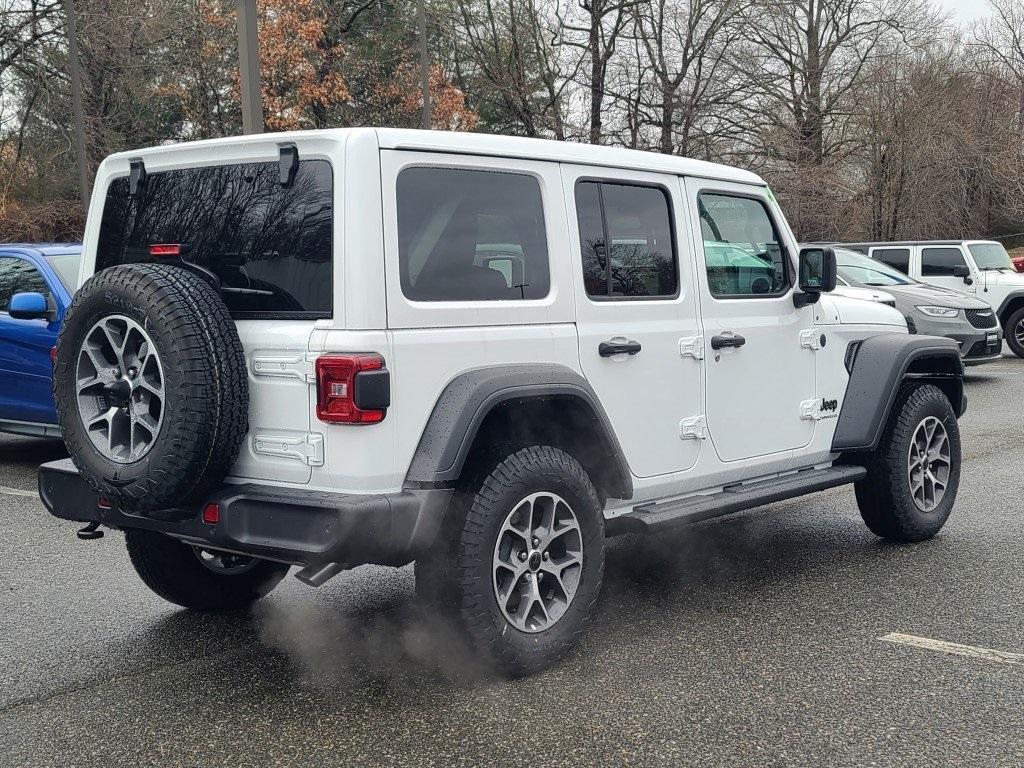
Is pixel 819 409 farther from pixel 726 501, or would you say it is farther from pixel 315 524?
pixel 315 524

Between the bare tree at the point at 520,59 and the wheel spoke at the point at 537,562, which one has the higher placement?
the bare tree at the point at 520,59

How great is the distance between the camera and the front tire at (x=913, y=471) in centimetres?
600

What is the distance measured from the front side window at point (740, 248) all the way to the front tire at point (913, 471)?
1044 mm

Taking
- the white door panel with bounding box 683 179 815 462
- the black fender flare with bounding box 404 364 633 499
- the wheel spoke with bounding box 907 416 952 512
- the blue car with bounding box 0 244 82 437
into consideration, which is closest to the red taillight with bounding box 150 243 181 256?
the black fender flare with bounding box 404 364 633 499

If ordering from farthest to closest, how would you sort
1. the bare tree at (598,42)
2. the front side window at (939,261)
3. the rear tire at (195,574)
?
1. the bare tree at (598,42)
2. the front side window at (939,261)
3. the rear tire at (195,574)

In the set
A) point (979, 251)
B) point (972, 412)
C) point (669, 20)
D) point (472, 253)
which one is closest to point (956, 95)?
point (669, 20)

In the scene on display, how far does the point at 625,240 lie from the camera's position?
4848 mm

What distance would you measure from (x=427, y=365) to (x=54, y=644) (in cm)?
211

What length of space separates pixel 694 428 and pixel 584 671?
127 cm

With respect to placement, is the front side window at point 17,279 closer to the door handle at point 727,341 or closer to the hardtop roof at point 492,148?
the hardtop roof at point 492,148

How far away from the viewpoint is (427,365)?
3.97 meters

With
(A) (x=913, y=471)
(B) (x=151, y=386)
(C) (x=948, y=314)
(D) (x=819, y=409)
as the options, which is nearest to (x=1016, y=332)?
(C) (x=948, y=314)

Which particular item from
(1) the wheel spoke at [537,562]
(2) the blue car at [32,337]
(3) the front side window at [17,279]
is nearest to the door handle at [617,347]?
(1) the wheel spoke at [537,562]

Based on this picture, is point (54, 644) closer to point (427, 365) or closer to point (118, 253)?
point (118, 253)
